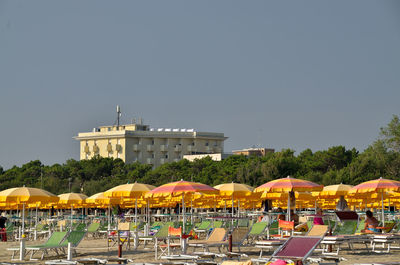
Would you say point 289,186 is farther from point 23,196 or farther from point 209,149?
point 209,149

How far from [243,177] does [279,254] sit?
149 ft

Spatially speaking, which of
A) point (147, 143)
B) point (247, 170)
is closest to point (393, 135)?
Answer: point (247, 170)

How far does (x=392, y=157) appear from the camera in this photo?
48.3 metres

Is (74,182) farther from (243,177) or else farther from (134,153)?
(134,153)

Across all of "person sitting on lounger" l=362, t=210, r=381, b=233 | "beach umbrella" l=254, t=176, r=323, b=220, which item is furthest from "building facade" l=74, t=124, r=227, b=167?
"person sitting on lounger" l=362, t=210, r=381, b=233

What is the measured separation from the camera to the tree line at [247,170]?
48.1 metres

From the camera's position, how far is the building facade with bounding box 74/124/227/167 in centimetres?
11100

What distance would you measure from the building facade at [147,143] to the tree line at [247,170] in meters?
26.1

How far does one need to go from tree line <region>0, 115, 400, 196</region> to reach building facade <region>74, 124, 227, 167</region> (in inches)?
1026

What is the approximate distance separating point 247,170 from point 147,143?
189 feet

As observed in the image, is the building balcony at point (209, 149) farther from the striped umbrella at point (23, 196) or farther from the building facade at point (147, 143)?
the striped umbrella at point (23, 196)

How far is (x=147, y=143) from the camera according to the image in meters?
112

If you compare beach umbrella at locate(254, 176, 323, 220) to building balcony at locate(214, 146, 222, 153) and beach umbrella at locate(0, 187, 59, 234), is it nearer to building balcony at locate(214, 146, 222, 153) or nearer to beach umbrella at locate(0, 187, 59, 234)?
beach umbrella at locate(0, 187, 59, 234)

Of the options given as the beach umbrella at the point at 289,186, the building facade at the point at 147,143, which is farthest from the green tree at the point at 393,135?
the building facade at the point at 147,143
